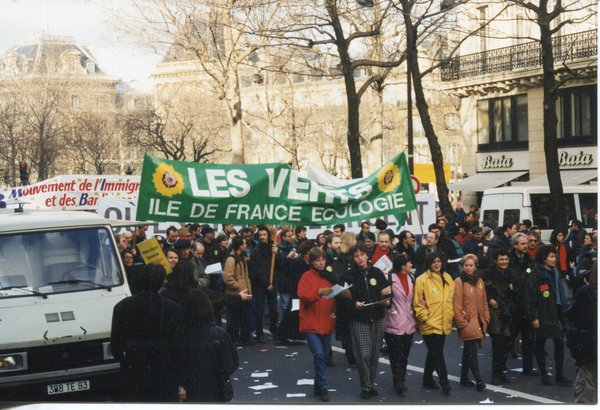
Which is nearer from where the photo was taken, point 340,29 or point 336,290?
point 336,290

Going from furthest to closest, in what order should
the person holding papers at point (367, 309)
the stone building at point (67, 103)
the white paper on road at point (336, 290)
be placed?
1. the stone building at point (67, 103)
2. the person holding papers at point (367, 309)
3. the white paper on road at point (336, 290)

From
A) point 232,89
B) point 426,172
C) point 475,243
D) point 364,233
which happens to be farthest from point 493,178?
point 426,172

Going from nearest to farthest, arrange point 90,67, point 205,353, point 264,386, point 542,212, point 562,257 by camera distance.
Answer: point 205,353
point 264,386
point 90,67
point 562,257
point 542,212

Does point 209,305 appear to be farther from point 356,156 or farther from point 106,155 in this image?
point 356,156

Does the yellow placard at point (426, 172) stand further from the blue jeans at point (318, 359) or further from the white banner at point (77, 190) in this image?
the blue jeans at point (318, 359)

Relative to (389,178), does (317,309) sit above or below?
below

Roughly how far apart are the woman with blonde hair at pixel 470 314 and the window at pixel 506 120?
12.3ft

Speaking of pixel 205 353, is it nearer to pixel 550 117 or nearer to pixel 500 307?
pixel 500 307

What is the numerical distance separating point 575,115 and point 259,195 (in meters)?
4.96

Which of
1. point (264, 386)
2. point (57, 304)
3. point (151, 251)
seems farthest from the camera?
point (151, 251)

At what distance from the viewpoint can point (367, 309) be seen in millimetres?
11656

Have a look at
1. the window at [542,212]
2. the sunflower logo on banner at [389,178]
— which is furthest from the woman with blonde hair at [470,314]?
the window at [542,212]

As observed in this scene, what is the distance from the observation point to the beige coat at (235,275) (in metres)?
15.2

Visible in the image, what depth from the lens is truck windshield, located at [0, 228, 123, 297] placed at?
10.6 metres
